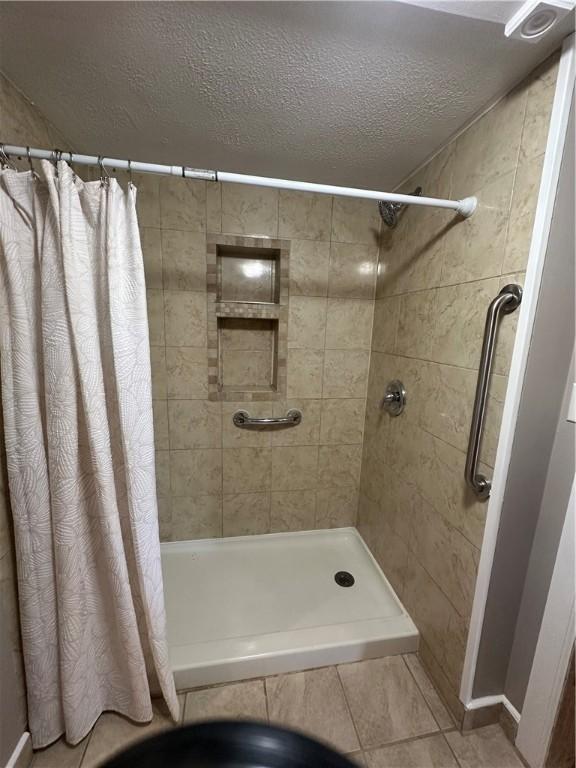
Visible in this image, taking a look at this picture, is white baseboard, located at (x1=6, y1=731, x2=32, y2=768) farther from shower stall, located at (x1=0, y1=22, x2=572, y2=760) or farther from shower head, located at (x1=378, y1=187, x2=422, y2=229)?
shower head, located at (x1=378, y1=187, x2=422, y2=229)

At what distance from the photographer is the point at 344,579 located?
168 centimetres

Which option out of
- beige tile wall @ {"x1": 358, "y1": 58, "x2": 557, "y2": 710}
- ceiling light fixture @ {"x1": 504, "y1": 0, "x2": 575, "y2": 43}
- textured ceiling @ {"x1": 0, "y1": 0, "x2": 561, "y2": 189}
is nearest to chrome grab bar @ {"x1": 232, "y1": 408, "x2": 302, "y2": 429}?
beige tile wall @ {"x1": 358, "y1": 58, "x2": 557, "y2": 710}

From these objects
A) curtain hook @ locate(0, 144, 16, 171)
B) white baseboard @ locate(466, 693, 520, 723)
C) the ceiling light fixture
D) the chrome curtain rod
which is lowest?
white baseboard @ locate(466, 693, 520, 723)

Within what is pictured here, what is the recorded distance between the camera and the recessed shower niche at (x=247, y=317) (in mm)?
1646

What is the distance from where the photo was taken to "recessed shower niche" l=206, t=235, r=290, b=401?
64.8 inches

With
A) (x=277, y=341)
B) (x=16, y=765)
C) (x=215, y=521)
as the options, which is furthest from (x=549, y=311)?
(x=16, y=765)

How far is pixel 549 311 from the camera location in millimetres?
822

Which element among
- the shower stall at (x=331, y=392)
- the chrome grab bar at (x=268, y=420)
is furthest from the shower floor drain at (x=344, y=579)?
the chrome grab bar at (x=268, y=420)

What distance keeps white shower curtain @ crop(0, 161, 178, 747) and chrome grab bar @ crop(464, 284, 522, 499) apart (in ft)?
3.27

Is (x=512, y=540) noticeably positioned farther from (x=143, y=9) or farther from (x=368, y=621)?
(x=143, y=9)

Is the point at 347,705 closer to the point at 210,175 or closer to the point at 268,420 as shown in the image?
the point at 268,420

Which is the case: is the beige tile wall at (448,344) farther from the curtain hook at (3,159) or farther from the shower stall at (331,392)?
the curtain hook at (3,159)

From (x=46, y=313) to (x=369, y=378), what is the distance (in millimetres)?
1552

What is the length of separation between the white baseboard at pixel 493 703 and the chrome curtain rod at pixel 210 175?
1.69m
